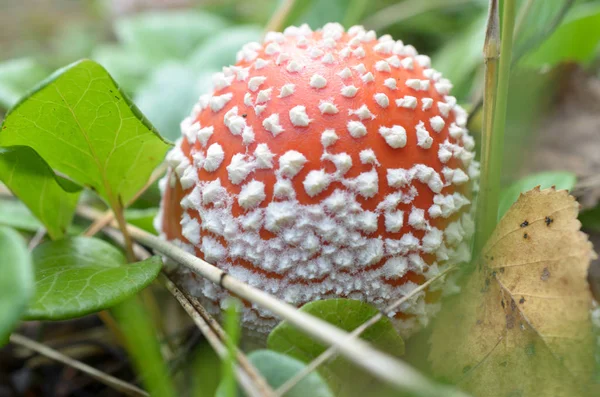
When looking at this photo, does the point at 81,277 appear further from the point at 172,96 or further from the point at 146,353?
the point at 172,96

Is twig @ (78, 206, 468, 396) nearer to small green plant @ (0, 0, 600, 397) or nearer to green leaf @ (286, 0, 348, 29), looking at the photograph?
small green plant @ (0, 0, 600, 397)

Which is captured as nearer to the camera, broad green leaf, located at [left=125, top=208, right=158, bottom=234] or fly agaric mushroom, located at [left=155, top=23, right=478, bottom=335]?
fly agaric mushroom, located at [left=155, top=23, right=478, bottom=335]

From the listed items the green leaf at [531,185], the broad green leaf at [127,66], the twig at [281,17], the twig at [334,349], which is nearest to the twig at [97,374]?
the twig at [334,349]

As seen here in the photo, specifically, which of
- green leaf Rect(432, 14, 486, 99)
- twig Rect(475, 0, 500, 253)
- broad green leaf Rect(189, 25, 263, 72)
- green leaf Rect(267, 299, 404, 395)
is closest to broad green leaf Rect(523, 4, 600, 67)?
green leaf Rect(432, 14, 486, 99)

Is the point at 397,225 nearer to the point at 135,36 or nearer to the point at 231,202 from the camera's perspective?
the point at 231,202

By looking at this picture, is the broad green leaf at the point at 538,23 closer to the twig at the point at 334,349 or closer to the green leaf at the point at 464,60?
the green leaf at the point at 464,60

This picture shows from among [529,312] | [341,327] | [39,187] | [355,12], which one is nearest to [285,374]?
[341,327]
